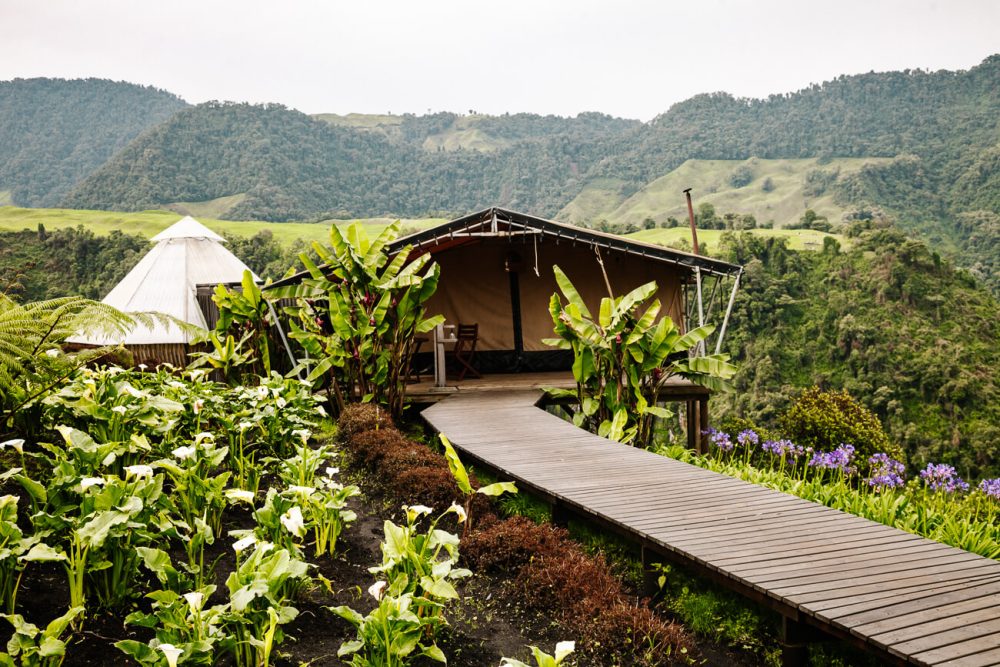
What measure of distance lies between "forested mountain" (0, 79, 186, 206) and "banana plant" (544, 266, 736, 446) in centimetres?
8042

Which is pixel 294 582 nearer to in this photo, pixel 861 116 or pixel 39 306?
pixel 39 306

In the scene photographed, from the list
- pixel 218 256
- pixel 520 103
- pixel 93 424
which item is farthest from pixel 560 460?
pixel 520 103

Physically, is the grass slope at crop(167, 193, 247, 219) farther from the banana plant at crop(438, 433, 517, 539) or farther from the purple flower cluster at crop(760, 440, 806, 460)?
the banana plant at crop(438, 433, 517, 539)

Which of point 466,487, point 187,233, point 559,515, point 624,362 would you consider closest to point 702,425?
point 624,362

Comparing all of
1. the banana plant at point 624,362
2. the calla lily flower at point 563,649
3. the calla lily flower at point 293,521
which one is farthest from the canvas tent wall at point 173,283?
the calla lily flower at point 563,649

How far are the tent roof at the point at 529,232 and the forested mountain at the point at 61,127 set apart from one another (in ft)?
256

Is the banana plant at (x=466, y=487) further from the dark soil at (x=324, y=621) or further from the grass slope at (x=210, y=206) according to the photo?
the grass slope at (x=210, y=206)

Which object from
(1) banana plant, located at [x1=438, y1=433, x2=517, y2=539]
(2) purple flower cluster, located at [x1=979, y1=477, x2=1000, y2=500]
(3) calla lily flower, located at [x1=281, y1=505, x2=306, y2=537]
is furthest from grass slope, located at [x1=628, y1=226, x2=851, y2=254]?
(3) calla lily flower, located at [x1=281, y1=505, x2=306, y2=537]

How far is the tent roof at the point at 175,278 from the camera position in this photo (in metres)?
16.5

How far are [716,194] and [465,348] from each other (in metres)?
71.6

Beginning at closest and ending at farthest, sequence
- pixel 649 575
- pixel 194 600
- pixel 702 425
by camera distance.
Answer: pixel 194 600 < pixel 649 575 < pixel 702 425

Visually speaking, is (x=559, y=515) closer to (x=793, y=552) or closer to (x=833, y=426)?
(x=793, y=552)

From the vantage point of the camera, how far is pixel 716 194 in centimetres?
7912

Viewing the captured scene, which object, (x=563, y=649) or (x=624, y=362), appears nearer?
(x=563, y=649)
